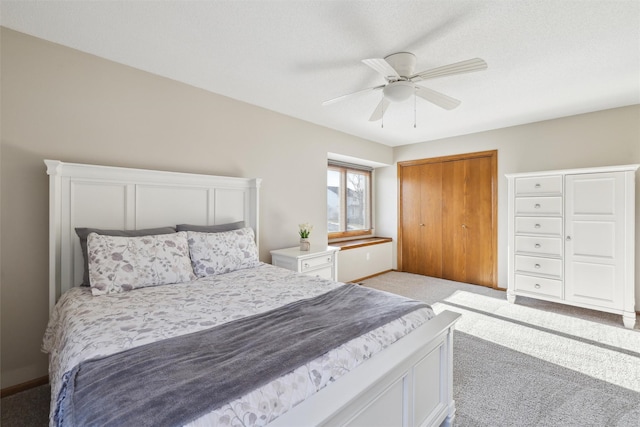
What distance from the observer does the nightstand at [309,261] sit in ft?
9.96

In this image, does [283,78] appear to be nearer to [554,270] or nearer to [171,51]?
[171,51]

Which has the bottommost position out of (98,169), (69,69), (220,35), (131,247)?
(131,247)

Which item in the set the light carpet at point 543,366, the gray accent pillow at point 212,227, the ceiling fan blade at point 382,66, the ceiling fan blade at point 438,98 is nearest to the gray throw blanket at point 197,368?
the light carpet at point 543,366

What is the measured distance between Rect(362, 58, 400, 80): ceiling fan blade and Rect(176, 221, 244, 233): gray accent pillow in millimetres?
1785

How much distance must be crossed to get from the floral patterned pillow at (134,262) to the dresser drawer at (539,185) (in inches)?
149

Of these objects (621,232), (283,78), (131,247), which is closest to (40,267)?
(131,247)

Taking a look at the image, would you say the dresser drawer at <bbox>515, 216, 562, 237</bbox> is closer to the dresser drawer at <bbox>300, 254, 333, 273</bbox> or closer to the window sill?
the window sill

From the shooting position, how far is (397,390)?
1269 mm

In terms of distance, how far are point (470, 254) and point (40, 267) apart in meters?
4.98

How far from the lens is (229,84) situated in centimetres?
271

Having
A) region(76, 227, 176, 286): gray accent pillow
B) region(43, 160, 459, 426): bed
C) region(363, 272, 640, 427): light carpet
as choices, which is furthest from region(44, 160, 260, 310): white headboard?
region(363, 272, 640, 427): light carpet

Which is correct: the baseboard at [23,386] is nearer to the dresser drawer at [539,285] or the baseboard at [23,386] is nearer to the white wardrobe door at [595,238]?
the dresser drawer at [539,285]

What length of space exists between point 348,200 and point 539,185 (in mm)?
2777

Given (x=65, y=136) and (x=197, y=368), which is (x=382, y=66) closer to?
(x=197, y=368)
